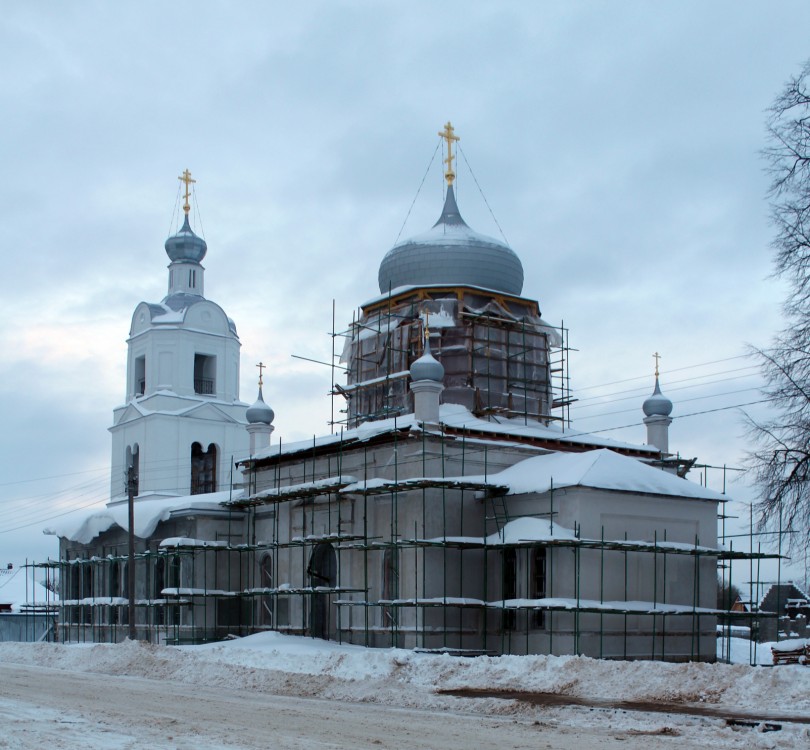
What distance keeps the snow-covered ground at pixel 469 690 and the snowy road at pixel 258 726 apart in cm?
5

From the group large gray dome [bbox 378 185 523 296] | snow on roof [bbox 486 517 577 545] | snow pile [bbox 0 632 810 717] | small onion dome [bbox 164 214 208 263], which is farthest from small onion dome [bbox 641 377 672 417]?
small onion dome [bbox 164 214 208 263]

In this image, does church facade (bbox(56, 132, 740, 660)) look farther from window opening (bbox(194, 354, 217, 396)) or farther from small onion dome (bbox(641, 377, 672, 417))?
window opening (bbox(194, 354, 217, 396))

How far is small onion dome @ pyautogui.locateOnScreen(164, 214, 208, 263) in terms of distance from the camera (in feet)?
172

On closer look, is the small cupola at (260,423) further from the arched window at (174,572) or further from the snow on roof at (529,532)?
the snow on roof at (529,532)

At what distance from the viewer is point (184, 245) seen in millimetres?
52469

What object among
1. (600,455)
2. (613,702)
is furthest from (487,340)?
(613,702)

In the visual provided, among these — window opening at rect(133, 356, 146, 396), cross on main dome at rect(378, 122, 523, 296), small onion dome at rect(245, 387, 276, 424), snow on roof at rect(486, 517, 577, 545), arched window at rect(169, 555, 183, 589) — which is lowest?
arched window at rect(169, 555, 183, 589)

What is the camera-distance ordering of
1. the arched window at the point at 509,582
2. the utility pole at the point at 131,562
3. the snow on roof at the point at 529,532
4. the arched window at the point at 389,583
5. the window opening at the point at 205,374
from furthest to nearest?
the window opening at the point at 205,374
the utility pole at the point at 131,562
the arched window at the point at 389,583
the arched window at the point at 509,582
the snow on roof at the point at 529,532

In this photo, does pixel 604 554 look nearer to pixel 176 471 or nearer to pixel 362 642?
pixel 362 642

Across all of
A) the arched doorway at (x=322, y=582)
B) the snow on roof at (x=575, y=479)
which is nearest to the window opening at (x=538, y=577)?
the snow on roof at (x=575, y=479)

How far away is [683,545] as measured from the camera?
28.3 metres

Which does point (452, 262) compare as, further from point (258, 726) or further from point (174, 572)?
point (258, 726)

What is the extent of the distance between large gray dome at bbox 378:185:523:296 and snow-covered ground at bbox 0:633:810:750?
1269 centimetres

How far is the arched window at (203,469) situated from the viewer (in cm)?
4938
